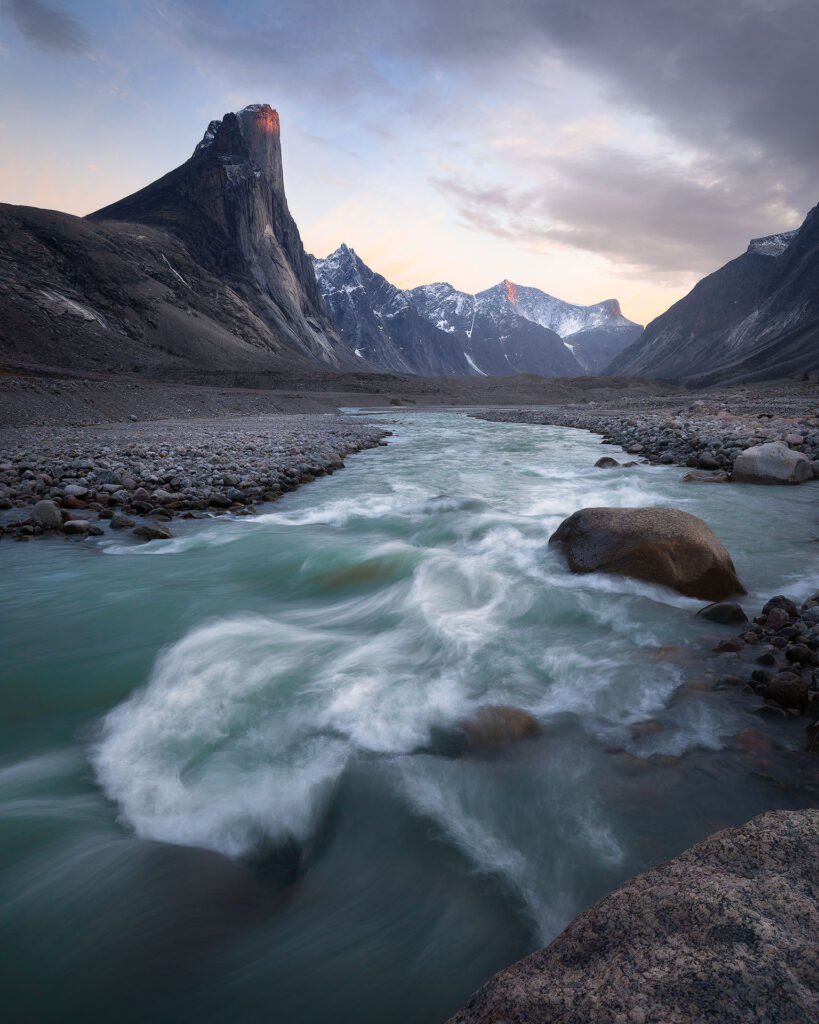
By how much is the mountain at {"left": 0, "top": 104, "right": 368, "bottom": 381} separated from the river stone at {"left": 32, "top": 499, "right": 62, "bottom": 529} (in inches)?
1447

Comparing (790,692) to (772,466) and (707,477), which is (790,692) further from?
(707,477)

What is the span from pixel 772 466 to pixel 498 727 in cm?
941

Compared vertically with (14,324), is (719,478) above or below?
below

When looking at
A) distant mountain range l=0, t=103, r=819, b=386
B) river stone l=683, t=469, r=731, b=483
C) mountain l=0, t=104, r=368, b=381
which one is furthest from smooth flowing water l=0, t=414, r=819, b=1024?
mountain l=0, t=104, r=368, b=381

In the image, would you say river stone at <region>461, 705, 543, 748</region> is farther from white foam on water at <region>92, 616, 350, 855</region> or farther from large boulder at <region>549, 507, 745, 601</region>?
large boulder at <region>549, 507, 745, 601</region>

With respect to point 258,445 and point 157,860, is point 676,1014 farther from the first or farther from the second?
point 258,445

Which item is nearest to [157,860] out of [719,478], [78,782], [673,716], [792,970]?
[78,782]

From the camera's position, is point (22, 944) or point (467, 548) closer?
point (22, 944)

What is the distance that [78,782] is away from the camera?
3.01 metres

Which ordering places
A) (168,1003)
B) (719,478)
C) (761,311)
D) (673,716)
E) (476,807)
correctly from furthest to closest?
(761,311) → (719,478) → (673,716) → (476,807) → (168,1003)

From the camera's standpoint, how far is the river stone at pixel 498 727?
3.34 meters

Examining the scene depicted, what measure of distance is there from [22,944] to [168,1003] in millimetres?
667

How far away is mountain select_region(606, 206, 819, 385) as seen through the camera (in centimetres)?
10219

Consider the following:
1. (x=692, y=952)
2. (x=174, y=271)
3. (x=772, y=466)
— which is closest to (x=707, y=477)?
(x=772, y=466)
